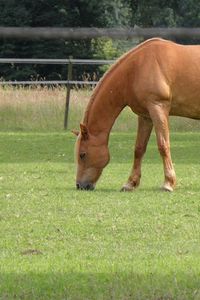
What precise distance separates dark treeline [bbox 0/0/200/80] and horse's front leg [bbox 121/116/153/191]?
28451mm

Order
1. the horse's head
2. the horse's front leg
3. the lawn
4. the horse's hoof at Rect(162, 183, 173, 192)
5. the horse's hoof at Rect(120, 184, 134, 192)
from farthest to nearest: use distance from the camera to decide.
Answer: the horse's front leg, the horse's head, the horse's hoof at Rect(120, 184, 134, 192), the horse's hoof at Rect(162, 183, 173, 192), the lawn

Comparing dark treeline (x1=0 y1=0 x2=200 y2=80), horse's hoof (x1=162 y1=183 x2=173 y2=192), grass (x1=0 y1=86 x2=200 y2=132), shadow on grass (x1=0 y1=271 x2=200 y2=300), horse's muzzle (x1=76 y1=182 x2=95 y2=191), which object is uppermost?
shadow on grass (x1=0 y1=271 x2=200 y2=300)

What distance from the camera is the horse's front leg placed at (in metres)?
13.3

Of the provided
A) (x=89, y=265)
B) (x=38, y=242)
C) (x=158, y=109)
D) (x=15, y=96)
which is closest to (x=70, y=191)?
(x=158, y=109)

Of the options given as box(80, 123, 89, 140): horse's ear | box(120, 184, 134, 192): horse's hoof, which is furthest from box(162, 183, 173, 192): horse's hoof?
box(80, 123, 89, 140): horse's ear

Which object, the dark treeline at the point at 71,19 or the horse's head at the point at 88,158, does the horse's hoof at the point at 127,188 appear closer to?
the horse's head at the point at 88,158

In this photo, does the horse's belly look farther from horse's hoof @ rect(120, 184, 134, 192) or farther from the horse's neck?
horse's hoof @ rect(120, 184, 134, 192)

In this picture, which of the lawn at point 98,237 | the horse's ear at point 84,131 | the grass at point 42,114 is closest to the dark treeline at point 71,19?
the grass at point 42,114

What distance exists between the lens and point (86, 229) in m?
9.41

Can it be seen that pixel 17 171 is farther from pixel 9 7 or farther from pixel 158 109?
pixel 9 7

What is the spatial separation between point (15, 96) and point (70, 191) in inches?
561

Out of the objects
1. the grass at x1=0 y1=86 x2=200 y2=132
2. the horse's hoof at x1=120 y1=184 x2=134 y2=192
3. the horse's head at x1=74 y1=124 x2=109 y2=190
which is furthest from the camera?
the grass at x1=0 y1=86 x2=200 y2=132

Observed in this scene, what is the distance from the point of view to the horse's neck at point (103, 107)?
13.3 metres

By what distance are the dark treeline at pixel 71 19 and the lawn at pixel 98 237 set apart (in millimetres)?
27884
